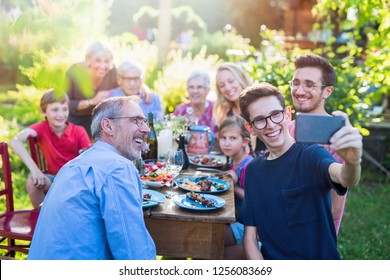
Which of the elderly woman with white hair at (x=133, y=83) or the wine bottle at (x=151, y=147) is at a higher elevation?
the elderly woman with white hair at (x=133, y=83)

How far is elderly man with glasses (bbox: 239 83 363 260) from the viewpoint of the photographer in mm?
2113

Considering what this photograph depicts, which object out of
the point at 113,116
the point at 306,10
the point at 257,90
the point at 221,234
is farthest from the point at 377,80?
the point at 306,10

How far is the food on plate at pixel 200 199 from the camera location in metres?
2.38

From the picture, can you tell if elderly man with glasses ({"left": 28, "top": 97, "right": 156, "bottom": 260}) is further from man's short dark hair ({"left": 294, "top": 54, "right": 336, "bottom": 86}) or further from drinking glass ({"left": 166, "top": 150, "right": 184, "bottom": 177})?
man's short dark hair ({"left": 294, "top": 54, "right": 336, "bottom": 86})

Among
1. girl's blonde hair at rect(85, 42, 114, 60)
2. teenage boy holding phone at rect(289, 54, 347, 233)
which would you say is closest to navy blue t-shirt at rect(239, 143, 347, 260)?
teenage boy holding phone at rect(289, 54, 347, 233)

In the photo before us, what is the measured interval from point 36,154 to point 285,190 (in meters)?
2.35

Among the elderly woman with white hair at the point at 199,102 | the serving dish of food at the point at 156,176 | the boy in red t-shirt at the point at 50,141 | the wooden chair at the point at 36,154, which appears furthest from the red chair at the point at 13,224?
the elderly woman with white hair at the point at 199,102

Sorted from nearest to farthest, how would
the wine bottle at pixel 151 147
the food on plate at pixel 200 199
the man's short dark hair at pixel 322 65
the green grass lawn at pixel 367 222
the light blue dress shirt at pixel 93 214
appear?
the light blue dress shirt at pixel 93 214
the food on plate at pixel 200 199
the man's short dark hair at pixel 322 65
the wine bottle at pixel 151 147
the green grass lawn at pixel 367 222

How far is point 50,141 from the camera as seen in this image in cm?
374

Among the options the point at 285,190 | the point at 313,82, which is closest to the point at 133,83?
the point at 313,82

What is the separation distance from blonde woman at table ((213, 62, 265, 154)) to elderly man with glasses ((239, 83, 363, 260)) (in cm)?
193

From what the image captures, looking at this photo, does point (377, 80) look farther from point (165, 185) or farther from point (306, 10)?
point (306, 10)

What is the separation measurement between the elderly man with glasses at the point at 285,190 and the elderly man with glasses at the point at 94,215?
28.7 inches

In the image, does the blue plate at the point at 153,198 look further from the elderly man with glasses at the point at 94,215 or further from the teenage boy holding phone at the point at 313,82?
the teenage boy holding phone at the point at 313,82
